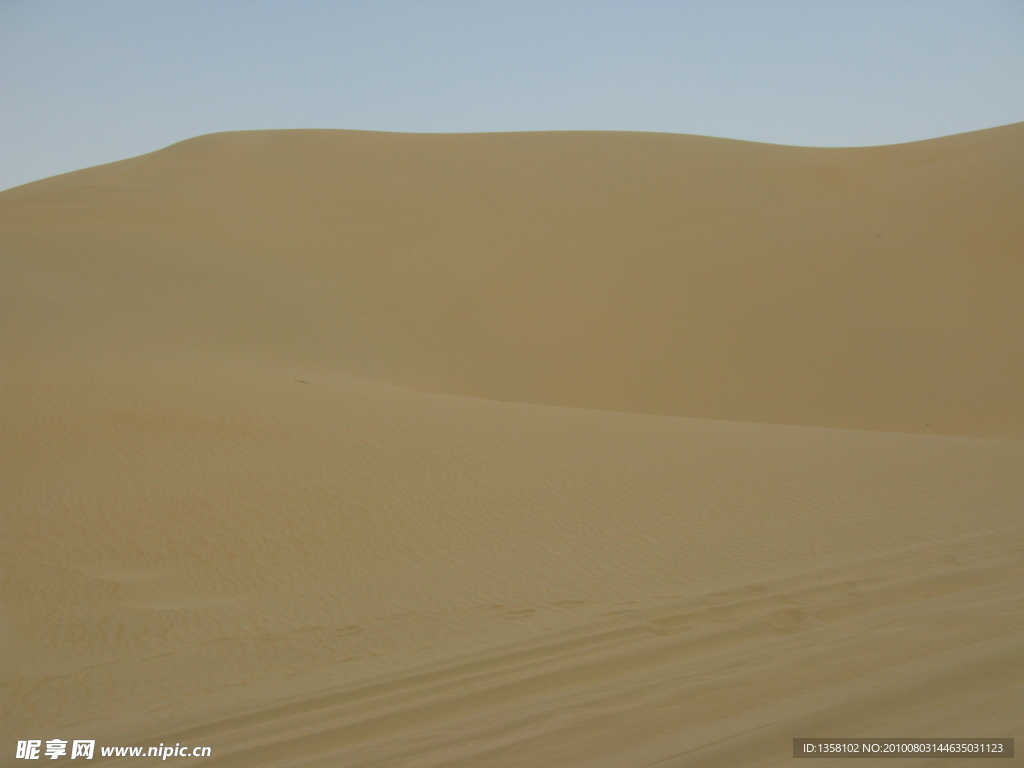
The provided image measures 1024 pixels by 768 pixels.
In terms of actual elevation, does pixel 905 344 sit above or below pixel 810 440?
above

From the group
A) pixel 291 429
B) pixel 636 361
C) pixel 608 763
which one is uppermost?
pixel 636 361

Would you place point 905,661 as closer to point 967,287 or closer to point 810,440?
point 810,440

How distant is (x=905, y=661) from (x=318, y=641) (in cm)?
327

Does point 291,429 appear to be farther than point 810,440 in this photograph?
No

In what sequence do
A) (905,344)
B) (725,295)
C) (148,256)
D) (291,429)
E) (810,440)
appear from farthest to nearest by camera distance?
1. (725,295)
2. (905,344)
3. (148,256)
4. (810,440)
5. (291,429)

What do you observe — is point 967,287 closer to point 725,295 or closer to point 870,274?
point 870,274

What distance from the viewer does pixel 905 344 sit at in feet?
59.4

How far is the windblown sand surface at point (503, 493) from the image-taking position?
13.3ft

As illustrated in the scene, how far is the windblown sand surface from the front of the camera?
4.04 meters

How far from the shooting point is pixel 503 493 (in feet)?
25.4

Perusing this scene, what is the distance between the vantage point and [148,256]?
1686 centimetres

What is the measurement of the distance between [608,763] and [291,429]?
626 cm

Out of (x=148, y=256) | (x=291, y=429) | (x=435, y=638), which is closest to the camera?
(x=435, y=638)

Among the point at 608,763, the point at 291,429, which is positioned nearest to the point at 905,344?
the point at 291,429
